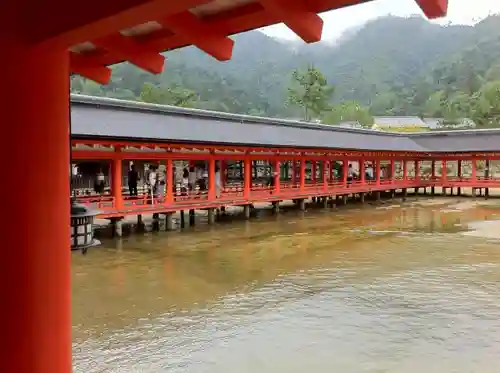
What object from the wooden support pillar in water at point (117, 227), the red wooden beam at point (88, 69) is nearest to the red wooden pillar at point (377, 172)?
the wooden support pillar in water at point (117, 227)

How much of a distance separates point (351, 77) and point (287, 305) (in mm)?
100938

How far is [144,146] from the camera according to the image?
16.2 m

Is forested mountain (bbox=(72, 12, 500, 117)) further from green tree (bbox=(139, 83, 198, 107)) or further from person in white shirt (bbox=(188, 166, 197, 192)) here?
person in white shirt (bbox=(188, 166, 197, 192))

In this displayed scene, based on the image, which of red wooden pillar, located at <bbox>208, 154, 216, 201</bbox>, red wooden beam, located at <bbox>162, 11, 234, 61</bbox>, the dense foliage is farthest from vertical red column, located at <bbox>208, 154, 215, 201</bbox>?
the dense foliage

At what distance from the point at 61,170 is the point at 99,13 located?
103 centimetres

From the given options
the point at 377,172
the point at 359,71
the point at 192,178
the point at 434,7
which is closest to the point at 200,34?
the point at 434,7

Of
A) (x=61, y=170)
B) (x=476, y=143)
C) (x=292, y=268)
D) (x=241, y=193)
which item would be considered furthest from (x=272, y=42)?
(x=61, y=170)

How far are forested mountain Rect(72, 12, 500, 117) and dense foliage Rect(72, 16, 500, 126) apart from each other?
0.64ft

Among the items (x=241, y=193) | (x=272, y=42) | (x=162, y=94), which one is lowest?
(x=241, y=193)

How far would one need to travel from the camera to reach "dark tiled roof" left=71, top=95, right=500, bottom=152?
619 inches

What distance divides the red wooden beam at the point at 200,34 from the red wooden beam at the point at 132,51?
0.56 meters

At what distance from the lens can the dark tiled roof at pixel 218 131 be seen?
15730mm

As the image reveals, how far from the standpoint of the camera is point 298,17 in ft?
8.64

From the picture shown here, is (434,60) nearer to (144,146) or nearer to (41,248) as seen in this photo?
(144,146)
